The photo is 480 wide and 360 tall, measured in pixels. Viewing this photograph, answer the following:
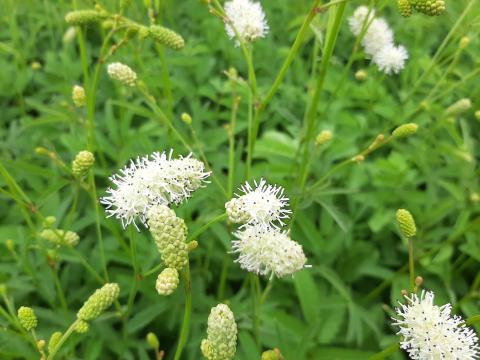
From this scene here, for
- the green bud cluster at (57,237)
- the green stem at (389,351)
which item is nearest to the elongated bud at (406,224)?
the green stem at (389,351)

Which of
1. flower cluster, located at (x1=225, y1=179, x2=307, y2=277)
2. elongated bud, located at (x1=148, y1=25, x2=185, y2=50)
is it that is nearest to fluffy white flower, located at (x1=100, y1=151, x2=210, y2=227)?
flower cluster, located at (x1=225, y1=179, x2=307, y2=277)

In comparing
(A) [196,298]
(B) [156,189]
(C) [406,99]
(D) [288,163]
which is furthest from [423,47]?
(B) [156,189]

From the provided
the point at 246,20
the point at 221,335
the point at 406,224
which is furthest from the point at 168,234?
the point at 246,20

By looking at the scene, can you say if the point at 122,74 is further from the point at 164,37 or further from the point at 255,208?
the point at 255,208

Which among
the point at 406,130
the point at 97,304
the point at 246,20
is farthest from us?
the point at 246,20

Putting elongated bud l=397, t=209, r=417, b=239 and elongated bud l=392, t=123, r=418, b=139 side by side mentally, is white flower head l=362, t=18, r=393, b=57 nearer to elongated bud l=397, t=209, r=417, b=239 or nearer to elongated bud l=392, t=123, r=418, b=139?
elongated bud l=392, t=123, r=418, b=139

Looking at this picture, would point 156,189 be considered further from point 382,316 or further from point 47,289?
point 382,316
